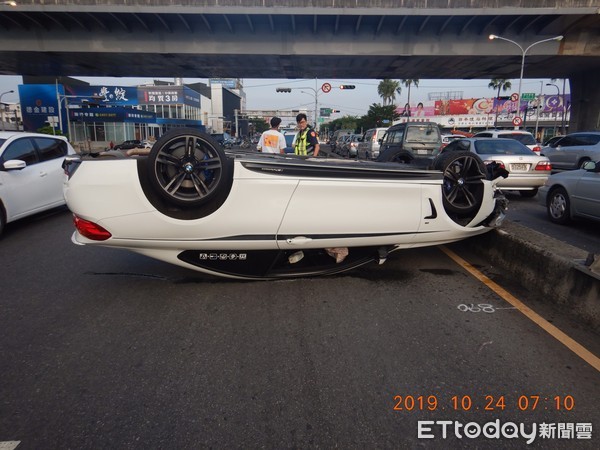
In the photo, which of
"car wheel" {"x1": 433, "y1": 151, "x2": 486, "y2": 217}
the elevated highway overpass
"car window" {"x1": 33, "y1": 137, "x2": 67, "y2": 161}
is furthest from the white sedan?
the elevated highway overpass

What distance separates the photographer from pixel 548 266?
13.4 ft

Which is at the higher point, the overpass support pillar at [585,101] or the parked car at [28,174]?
the overpass support pillar at [585,101]

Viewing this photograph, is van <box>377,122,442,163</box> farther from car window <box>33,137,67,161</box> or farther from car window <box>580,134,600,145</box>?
car window <box>33,137,67,161</box>

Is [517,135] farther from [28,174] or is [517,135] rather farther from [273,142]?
[28,174]

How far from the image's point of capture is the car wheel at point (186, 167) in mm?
3598

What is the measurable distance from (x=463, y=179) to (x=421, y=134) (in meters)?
10.7

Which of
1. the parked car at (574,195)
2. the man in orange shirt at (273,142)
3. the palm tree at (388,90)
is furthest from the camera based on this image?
the palm tree at (388,90)

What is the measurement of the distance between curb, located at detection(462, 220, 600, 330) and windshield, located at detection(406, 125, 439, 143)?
970cm

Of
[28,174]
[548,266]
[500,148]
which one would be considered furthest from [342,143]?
[548,266]

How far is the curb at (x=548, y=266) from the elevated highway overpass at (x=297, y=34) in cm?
1963

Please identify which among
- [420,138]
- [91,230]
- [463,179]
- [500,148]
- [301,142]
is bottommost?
[91,230]

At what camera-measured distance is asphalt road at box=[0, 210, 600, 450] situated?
91.4 inches

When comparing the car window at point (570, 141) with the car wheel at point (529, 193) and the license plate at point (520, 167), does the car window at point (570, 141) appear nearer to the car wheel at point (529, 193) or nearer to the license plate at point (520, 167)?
the car wheel at point (529, 193)

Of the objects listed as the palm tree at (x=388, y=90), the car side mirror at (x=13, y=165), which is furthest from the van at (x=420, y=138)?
the palm tree at (x=388, y=90)
